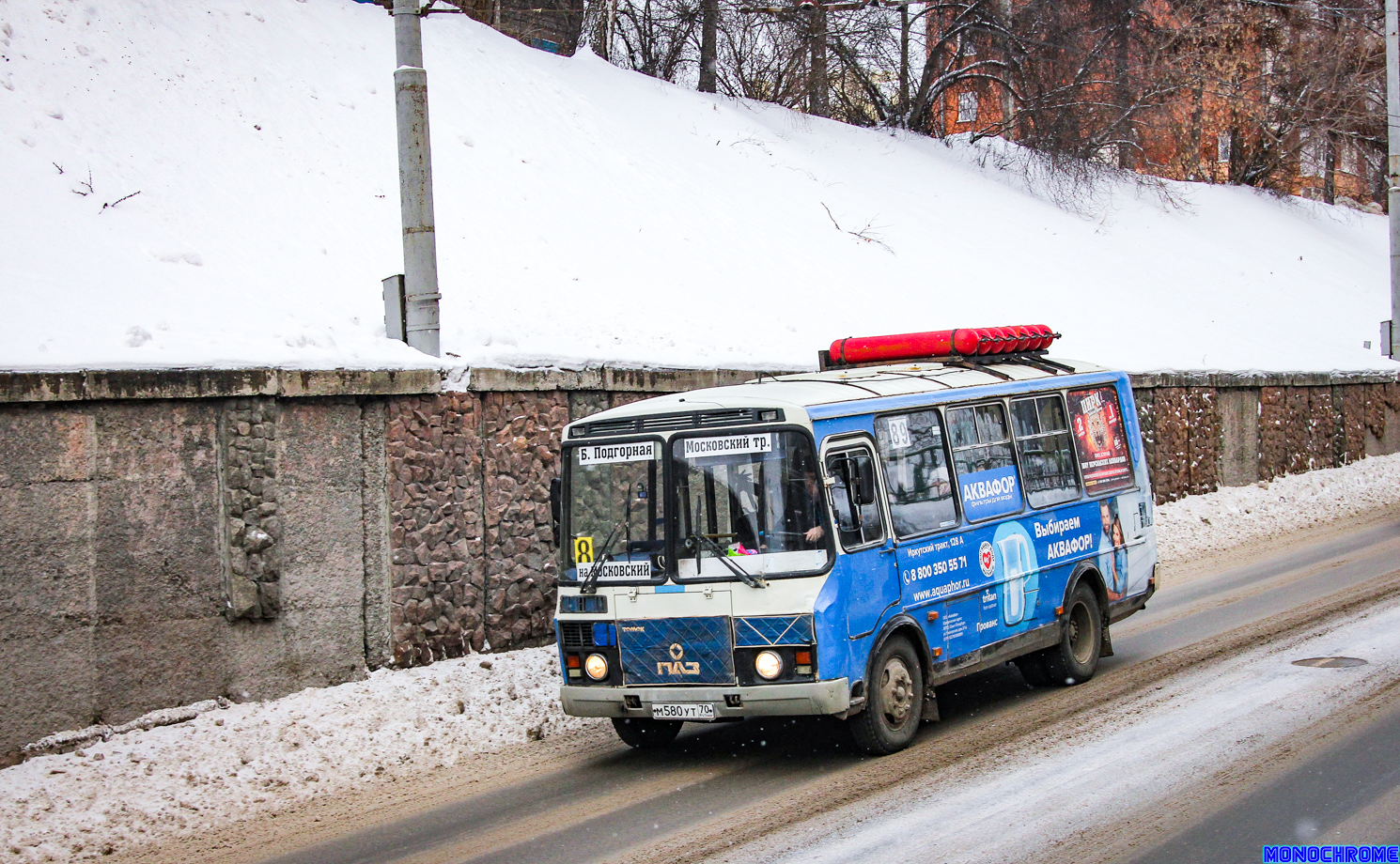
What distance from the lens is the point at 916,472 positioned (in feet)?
29.7

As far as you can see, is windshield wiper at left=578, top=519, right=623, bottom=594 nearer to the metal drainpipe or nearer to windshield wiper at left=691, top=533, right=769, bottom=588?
windshield wiper at left=691, top=533, right=769, bottom=588

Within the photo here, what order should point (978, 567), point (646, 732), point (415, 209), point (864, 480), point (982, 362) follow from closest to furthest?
point (864, 480), point (646, 732), point (978, 567), point (982, 362), point (415, 209)

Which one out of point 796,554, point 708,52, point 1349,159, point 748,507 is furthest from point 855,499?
point 1349,159

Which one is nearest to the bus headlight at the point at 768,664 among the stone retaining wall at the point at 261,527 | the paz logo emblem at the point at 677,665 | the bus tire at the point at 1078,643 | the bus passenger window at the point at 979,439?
the paz logo emblem at the point at 677,665

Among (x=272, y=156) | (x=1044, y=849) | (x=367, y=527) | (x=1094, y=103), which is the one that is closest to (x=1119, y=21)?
(x=1094, y=103)

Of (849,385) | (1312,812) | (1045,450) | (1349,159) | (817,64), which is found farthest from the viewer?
(1349,159)

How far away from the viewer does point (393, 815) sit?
24.7 feet

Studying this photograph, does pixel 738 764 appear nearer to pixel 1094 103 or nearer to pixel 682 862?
pixel 682 862

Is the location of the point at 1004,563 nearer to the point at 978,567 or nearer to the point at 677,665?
the point at 978,567

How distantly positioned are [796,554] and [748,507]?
0.43 meters

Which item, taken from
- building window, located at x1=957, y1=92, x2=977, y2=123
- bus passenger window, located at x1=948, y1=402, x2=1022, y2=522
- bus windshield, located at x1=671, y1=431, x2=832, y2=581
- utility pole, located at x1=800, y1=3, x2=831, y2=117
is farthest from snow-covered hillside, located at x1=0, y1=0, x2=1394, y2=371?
bus passenger window, located at x1=948, y1=402, x2=1022, y2=522

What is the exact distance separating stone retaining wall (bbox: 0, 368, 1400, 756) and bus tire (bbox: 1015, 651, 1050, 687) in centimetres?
430

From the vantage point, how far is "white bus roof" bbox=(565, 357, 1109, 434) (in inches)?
332

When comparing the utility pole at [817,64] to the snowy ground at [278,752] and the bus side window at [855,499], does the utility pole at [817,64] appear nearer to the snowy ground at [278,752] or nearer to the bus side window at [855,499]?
the snowy ground at [278,752]
